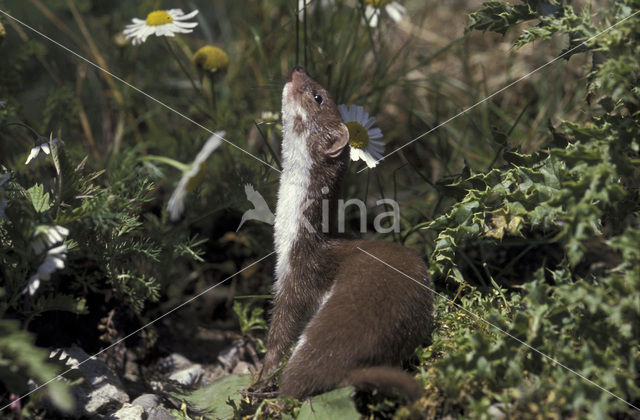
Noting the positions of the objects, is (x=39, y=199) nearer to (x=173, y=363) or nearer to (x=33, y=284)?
(x=33, y=284)

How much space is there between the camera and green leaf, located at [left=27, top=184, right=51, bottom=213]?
242 centimetres

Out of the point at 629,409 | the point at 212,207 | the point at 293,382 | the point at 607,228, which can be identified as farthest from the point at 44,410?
the point at 607,228

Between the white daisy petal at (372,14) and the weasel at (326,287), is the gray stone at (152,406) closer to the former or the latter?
the weasel at (326,287)

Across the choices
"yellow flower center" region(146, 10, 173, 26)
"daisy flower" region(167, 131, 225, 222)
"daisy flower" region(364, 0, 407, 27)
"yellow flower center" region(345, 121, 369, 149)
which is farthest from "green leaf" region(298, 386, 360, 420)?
"daisy flower" region(364, 0, 407, 27)

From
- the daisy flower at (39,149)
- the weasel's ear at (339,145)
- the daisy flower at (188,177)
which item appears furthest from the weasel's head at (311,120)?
the daisy flower at (39,149)

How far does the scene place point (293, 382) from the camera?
7.66ft

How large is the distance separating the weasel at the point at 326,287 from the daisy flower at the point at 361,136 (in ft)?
0.70

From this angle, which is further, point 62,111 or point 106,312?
point 62,111

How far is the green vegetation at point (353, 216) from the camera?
6.93 feet

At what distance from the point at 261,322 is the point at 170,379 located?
24.9 inches

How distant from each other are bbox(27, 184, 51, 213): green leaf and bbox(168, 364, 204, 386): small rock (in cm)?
129

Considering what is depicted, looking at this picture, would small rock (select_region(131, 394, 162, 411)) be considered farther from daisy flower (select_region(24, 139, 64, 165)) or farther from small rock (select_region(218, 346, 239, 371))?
daisy flower (select_region(24, 139, 64, 165))

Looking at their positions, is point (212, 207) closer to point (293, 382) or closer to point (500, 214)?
point (293, 382)

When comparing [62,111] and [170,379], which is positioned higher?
[62,111]
